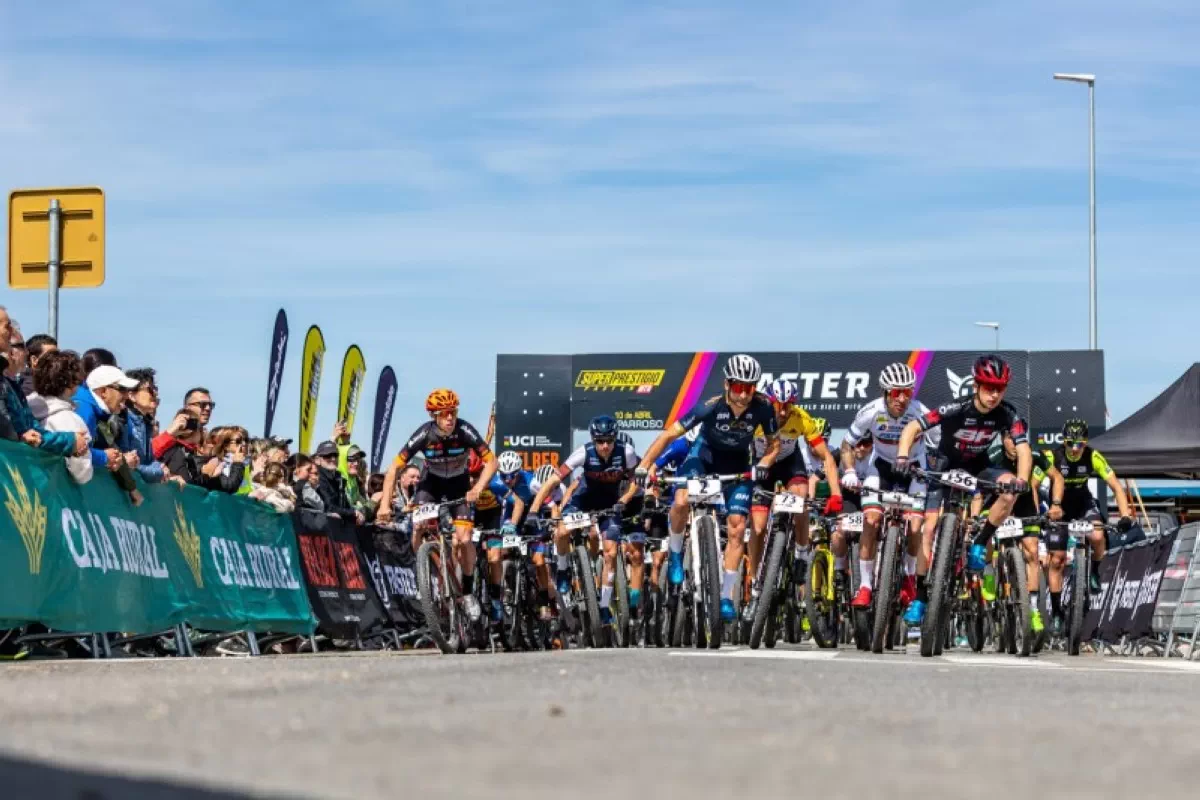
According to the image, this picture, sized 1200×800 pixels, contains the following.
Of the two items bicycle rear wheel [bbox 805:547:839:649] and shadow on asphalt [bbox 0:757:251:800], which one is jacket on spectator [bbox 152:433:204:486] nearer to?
bicycle rear wheel [bbox 805:547:839:649]

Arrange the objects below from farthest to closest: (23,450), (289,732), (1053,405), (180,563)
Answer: (1053,405) < (180,563) < (23,450) < (289,732)

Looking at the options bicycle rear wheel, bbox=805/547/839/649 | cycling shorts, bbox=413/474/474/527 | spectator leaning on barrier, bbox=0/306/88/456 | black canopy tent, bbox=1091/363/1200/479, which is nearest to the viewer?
spectator leaning on barrier, bbox=0/306/88/456

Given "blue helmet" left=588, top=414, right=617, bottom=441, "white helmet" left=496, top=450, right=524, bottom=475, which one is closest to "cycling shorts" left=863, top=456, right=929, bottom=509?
"blue helmet" left=588, top=414, right=617, bottom=441

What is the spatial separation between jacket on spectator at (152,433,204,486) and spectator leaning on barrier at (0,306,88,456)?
2787 mm

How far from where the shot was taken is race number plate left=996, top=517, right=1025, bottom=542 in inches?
601

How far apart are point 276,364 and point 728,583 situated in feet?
49.9

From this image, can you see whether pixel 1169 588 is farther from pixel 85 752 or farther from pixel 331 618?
pixel 85 752

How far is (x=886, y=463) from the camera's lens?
1633 cm

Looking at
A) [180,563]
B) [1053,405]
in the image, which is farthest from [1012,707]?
[1053,405]

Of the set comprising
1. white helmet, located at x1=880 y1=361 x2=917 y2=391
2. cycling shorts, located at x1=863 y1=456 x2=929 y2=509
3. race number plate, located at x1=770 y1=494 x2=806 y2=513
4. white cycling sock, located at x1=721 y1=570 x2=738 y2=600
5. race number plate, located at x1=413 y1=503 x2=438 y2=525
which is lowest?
white cycling sock, located at x1=721 y1=570 x2=738 y2=600

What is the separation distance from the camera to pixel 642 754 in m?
5.27

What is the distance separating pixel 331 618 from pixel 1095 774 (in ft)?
45.8

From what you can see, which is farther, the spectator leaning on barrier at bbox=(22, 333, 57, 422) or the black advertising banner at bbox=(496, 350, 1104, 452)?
the black advertising banner at bbox=(496, 350, 1104, 452)

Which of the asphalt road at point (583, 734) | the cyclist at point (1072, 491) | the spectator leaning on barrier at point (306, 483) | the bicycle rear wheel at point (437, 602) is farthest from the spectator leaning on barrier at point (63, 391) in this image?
the cyclist at point (1072, 491)
